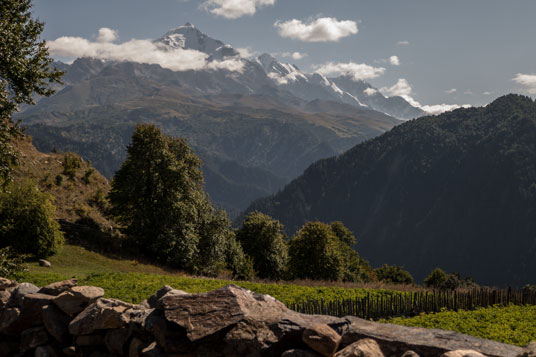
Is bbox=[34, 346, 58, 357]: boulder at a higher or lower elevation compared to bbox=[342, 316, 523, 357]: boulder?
lower

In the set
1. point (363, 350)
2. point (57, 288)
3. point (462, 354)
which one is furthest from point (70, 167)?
point (462, 354)

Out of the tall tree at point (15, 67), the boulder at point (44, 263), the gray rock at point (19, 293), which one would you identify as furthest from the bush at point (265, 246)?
the gray rock at point (19, 293)

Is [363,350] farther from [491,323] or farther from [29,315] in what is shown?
[491,323]

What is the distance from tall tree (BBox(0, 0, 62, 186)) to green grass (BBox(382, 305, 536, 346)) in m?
23.6

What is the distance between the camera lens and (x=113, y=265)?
3809 cm

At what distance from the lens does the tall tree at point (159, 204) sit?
4581cm

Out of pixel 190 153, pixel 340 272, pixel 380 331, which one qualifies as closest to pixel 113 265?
pixel 190 153

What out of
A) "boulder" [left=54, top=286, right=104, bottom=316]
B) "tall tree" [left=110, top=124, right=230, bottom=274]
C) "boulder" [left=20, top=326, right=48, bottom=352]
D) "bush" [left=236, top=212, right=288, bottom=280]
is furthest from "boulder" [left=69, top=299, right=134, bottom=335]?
"bush" [left=236, top=212, right=288, bottom=280]

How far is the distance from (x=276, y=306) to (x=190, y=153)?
4771 cm

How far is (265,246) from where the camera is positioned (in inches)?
2635

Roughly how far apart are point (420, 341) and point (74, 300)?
10.00 m

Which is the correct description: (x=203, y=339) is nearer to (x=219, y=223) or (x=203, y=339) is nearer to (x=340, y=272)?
(x=219, y=223)

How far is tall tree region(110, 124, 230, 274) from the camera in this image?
150 ft

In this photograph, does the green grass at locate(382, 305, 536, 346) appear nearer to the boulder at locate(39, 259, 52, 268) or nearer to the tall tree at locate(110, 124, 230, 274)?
the boulder at locate(39, 259, 52, 268)
